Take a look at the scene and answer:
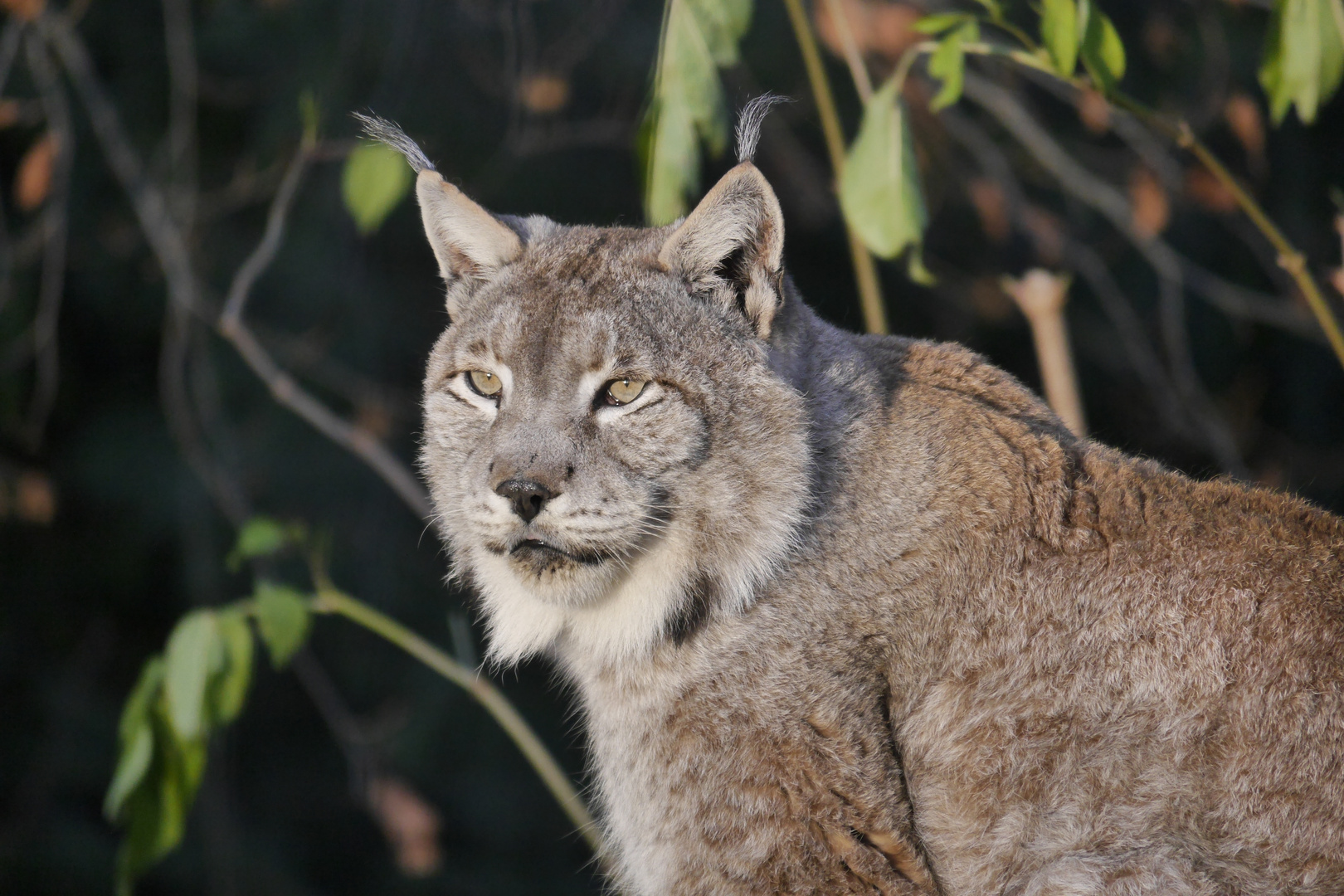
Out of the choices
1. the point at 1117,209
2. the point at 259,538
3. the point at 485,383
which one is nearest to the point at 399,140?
the point at 485,383

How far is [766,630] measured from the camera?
3555 millimetres

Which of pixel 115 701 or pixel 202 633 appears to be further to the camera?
pixel 115 701

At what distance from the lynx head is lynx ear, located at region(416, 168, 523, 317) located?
233 mm

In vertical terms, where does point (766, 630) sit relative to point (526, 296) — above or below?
below

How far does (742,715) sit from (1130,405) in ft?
23.6

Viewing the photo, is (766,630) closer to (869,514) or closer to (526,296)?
(869,514)

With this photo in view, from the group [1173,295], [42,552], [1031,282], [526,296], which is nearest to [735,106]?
[1173,295]

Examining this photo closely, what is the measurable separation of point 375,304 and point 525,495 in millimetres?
5902

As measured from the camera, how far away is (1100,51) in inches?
141

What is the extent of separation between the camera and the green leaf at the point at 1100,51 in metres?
3.54

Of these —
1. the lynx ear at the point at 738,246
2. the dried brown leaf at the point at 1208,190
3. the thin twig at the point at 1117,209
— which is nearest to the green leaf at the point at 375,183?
the lynx ear at the point at 738,246

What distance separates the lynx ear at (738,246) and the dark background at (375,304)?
3.89 meters

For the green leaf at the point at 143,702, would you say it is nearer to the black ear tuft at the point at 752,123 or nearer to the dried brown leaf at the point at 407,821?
the black ear tuft at the point at 752,123

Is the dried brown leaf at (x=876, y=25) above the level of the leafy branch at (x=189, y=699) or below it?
above
